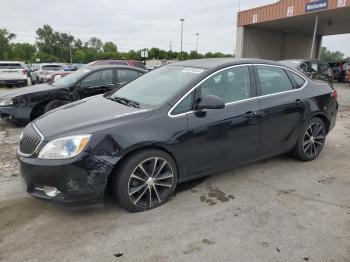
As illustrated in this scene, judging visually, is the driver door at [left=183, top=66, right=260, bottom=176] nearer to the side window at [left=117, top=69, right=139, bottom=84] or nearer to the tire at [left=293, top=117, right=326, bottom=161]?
the tire at [left=293, top=117, right=326, bottom=161]

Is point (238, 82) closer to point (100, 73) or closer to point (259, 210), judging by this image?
point (259, 210)

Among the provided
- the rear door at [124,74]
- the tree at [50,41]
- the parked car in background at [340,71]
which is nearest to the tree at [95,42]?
the tree at [50,41]

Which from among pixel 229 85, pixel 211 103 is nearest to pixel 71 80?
pixel 229 85

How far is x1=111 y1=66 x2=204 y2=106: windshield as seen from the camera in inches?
148

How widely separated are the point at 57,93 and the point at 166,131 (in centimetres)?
473

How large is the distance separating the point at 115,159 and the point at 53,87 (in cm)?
501

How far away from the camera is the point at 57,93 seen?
727 centimetres

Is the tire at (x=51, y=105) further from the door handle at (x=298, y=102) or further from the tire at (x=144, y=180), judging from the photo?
the door handle at (x=298, y=102)

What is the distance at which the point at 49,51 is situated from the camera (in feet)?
338

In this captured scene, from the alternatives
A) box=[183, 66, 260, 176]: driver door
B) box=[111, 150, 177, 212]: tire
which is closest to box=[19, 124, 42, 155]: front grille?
box=[111, 150, 177, 212]: tire

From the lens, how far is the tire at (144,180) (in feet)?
10.6

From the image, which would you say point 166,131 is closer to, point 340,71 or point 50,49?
point 340,71

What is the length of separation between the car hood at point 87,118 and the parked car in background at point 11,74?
15862 millimetres

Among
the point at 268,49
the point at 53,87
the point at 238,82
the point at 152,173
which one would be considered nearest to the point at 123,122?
the point at 152,173
